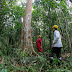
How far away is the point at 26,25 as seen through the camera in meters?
4.90

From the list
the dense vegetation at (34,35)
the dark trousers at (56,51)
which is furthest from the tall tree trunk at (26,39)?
the dark trousers at (56,51)

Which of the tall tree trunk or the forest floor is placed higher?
the tall tree trunk

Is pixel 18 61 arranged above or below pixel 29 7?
below

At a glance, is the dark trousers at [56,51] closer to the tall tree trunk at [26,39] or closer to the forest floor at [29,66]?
the forest floor at [29,66]

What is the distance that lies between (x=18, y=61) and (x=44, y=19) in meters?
4.27

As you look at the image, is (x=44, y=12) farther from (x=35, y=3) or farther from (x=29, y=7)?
(x=29, y=7)

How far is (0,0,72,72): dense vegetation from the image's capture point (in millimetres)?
3088

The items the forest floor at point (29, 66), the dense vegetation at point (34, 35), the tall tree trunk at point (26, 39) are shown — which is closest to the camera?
the forest floor at point (29, 66)

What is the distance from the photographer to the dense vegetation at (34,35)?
3.09 metres

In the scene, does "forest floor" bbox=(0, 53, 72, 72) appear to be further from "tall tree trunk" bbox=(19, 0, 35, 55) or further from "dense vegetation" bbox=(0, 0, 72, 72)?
"tall tree trunk" bbox=(19, 0, 35, 55)

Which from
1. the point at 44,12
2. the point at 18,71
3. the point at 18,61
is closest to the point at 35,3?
the point at 44,12

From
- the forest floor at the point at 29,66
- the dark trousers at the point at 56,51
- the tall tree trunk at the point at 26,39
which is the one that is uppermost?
the tall tree trunk at the point at 26,39

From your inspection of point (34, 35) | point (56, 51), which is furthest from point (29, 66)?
point (34, 35)

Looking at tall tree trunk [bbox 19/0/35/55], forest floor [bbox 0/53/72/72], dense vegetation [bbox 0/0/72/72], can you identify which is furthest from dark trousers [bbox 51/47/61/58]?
tall tree trunk [bbox 19/0/35/55]
